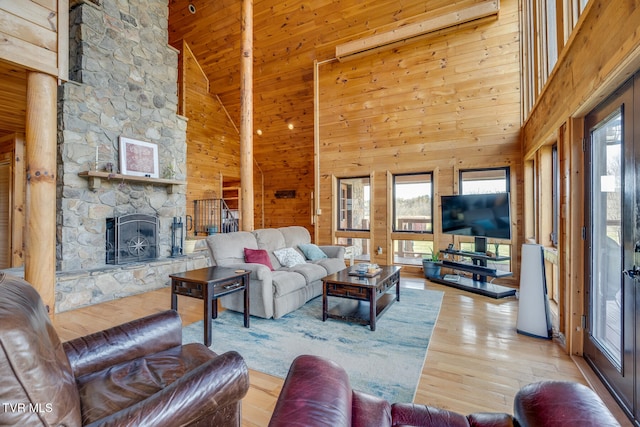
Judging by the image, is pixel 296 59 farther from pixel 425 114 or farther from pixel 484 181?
pixel 484 181

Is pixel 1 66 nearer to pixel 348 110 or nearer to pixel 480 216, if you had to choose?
pixel 348 110

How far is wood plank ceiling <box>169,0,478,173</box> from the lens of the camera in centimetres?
568

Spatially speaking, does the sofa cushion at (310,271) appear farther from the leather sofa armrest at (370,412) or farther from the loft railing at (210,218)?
the loft railing at (210,218)

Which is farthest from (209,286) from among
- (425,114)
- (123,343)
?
(425,114)

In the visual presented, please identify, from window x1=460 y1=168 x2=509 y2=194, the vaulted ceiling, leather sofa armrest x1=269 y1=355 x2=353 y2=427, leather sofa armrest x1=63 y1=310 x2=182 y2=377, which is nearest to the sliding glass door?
leather sofa armrest x1=269 y1=355 x2=353 y2=427

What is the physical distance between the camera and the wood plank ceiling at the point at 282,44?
5680 millimetres

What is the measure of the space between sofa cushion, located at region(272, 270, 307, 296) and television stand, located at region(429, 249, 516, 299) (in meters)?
2.56

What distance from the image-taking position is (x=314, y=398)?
0.84m

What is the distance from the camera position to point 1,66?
2.80m

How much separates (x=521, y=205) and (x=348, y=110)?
3.61m

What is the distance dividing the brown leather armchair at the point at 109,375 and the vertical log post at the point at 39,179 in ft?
6.77


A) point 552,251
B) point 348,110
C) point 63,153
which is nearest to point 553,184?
point 552,251

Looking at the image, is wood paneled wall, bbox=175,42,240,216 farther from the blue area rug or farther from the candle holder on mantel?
the blue area rug

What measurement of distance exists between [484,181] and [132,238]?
598 centimetres
